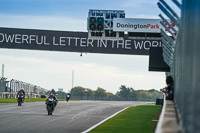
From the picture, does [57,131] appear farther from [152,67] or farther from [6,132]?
[152,67]

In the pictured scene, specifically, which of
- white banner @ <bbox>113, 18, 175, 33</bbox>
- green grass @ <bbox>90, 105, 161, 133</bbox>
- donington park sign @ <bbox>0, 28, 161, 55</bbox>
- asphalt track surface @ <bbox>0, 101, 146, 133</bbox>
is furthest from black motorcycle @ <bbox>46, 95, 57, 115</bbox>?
white banner @ <bbox>113, 18, 175, 33</bbox>

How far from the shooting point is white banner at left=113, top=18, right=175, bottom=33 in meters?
50.1

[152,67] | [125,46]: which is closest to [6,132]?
[152,67]

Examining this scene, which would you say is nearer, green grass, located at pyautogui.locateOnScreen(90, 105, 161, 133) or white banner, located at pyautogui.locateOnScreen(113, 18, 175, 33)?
green grass, located at pyautogui.locateOnScreen(90, 105, 161, 133)

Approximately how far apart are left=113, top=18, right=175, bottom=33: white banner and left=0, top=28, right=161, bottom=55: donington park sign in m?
2.34

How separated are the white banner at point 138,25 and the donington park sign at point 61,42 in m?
2.34

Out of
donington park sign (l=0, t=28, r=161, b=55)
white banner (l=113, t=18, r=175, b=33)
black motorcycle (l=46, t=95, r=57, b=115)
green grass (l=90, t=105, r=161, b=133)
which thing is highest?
white banner (l=113, t=18, r=175, b=33)

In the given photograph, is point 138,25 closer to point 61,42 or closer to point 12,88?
point 61,42

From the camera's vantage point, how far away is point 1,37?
4809 centimetres

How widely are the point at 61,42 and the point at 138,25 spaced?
7.84m

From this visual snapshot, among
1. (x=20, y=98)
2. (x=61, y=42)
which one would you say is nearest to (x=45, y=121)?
(x=20, y=98)

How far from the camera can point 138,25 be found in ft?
166

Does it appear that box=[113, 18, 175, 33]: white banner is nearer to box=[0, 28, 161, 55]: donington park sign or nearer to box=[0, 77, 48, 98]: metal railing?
box=[0, 28, 161, 55]: donington park sign

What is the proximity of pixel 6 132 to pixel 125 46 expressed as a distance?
1309 inches
